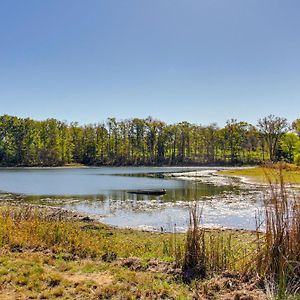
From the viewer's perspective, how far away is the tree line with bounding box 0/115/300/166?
350ft

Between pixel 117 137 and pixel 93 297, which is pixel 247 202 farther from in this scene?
pixel 117 137

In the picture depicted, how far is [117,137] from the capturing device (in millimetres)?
116438

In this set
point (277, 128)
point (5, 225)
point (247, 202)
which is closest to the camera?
point (5, 225)

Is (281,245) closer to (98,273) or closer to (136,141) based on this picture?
(98,273)

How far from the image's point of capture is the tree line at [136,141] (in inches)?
4203

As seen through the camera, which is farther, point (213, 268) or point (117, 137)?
point (117, 137)

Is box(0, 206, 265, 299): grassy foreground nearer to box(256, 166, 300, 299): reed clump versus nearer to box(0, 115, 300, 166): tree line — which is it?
box(256, 166, 300, 299): reed clump

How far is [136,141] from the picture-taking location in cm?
11612

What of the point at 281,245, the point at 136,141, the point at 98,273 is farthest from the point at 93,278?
the point at 136,141

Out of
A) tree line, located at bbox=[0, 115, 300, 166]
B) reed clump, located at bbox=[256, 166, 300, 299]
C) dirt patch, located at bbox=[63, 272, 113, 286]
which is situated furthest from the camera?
tree line, located at bbox=[0, 115, 300, 166]

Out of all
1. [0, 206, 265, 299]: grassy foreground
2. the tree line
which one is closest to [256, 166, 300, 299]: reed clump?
[0, 206, 265, 299]: grassy foreground

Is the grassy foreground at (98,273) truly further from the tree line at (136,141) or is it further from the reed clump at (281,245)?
the tree line at (136,141)

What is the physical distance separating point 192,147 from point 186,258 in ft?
367

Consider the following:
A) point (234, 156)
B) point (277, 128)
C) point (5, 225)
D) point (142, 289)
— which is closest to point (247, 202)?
point (5, 225)
